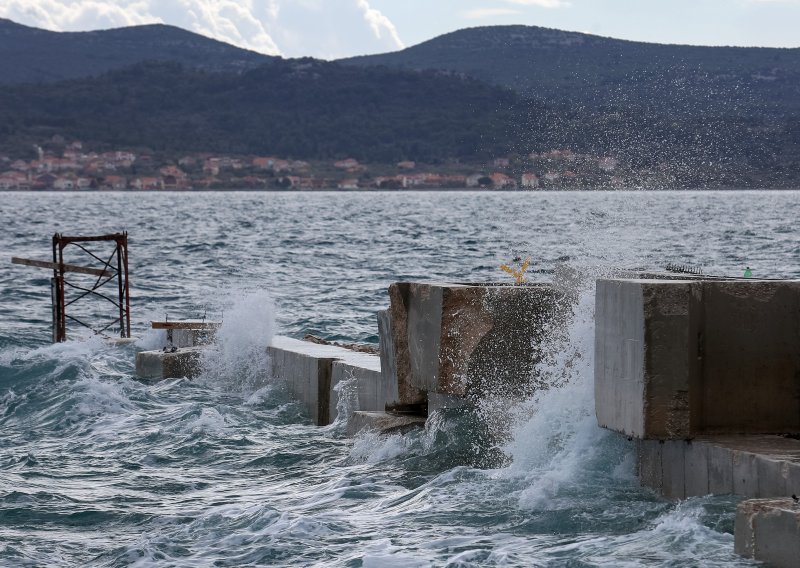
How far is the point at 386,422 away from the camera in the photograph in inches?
446

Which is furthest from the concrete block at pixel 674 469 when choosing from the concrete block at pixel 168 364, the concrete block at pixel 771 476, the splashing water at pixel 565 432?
the concrete block at pixel 168 364

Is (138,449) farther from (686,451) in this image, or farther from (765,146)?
(765,146)

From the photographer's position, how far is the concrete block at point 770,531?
655cm

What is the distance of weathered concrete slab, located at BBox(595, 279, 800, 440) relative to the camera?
26.6 feet

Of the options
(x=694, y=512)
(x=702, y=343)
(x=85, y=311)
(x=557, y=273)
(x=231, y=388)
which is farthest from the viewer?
(x=85, y=311)

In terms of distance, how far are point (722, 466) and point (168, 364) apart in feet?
34.0

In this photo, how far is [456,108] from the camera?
161 m

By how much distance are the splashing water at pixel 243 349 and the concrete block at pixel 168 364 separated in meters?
0.15

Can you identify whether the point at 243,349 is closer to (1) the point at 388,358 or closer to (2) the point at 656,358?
(1) the point at 388,358

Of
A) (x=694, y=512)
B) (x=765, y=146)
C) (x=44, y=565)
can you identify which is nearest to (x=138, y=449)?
(x=44, y=565)

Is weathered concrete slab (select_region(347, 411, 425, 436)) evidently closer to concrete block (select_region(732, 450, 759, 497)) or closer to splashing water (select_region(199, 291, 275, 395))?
concrete block (select_region(732, 450, 759, 497))

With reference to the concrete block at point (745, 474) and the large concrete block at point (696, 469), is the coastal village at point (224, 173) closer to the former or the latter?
the large concrete block at point (696, 469)

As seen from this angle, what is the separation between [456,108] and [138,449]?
150 metres

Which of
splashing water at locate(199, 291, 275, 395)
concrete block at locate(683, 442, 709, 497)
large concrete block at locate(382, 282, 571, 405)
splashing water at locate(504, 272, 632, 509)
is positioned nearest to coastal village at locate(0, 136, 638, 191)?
splashing water at locate(199, 291, 275, 395)
